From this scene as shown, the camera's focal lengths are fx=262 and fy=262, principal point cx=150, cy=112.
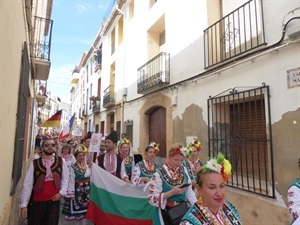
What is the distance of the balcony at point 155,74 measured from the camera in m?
8.49

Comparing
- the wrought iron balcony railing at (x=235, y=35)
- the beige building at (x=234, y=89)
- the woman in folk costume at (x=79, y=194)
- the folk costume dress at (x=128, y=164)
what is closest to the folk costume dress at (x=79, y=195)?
the woman in folk costume at (x=79, y=194)

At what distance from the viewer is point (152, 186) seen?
325cm

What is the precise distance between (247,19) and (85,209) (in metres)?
5.00

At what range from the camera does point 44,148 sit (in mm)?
3680

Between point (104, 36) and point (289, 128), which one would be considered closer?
point (289, 128)

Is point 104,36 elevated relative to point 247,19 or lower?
elevated

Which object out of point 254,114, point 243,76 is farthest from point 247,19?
point 254,114

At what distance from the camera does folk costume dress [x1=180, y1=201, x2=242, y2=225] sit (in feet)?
5.89

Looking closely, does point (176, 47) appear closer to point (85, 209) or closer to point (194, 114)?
point (194, 114)

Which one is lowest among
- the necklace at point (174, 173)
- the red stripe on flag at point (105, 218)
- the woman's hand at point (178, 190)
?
the red stripe on flag at point (105, 218)

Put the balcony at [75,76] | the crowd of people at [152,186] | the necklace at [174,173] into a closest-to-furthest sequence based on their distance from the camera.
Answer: the crowd of people at [152,186]
the necklace at [174,173]
the balcony at [75,76]

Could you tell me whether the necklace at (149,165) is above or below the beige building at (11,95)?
below

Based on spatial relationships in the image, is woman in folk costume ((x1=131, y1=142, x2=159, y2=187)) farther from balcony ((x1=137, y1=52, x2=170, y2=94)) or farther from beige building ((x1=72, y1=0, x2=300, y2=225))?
balcony ((x1=137, y1=52, x2=170, y2=94))

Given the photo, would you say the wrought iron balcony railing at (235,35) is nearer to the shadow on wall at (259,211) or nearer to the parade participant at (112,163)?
the shadow on wall at (259,211)
